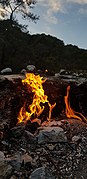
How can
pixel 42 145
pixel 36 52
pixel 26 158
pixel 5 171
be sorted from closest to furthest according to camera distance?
pixel 5 171 < pixel 26 158 < pixel 42 145 < pixel 36 52

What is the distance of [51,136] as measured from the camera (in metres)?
7.20

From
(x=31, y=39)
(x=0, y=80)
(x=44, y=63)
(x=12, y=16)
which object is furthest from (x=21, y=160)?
(x=31, y=39)

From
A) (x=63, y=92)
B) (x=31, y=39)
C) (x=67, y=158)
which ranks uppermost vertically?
(x=31, y=39)

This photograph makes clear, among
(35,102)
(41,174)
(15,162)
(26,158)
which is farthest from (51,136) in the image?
(35,102)

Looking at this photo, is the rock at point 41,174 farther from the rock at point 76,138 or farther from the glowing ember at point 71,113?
the glowing ember at point 71,113

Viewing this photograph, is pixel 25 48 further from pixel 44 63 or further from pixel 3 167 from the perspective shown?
pixel 3 167

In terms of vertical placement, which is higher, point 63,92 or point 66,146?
point 63,92

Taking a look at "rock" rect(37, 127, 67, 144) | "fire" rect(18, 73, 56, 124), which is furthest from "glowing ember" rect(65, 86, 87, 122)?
"rock" rect(37, 127, 67, 144)

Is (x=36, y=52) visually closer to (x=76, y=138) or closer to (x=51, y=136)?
(x=76, y=138)

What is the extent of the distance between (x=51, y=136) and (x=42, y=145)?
0.28m

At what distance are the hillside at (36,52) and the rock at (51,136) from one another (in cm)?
1341

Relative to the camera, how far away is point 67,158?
6707mm

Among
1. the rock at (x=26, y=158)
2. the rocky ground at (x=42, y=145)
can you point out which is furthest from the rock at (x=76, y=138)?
the rock at (x=26, y=158)

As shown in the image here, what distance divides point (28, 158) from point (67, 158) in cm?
82
